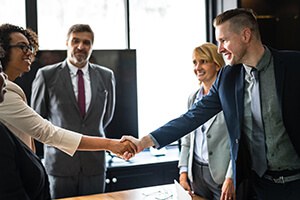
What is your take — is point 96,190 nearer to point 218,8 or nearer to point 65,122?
point 65,122

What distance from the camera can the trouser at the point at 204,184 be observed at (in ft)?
8.73

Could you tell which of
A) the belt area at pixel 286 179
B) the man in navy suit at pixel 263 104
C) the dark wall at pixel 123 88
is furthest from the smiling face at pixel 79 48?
the belt area at pixel 286 179

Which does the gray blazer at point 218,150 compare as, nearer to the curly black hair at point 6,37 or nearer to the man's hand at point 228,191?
the man's hand at point 228,191

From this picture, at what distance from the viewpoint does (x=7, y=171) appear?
135cm

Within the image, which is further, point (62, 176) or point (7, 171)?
point (62, 176)

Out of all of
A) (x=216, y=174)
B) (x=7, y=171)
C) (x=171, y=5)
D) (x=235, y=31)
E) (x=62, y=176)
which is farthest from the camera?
(x=171, y=5)

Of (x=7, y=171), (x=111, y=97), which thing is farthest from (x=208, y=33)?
(x=7, y=171)

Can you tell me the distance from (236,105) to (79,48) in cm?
152

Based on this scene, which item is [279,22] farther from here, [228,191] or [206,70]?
[228,191]

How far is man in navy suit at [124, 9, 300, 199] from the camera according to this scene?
215cm

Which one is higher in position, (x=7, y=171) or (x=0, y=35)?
(x=0, y=35)

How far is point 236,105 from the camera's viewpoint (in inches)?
89.5

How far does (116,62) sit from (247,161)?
1.97 metres

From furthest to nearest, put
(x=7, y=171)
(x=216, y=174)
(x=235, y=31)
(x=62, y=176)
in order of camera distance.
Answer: (x=62, y=176) → (x=216, y=174) → (x=235, y=31) → (x=7, y=171)
